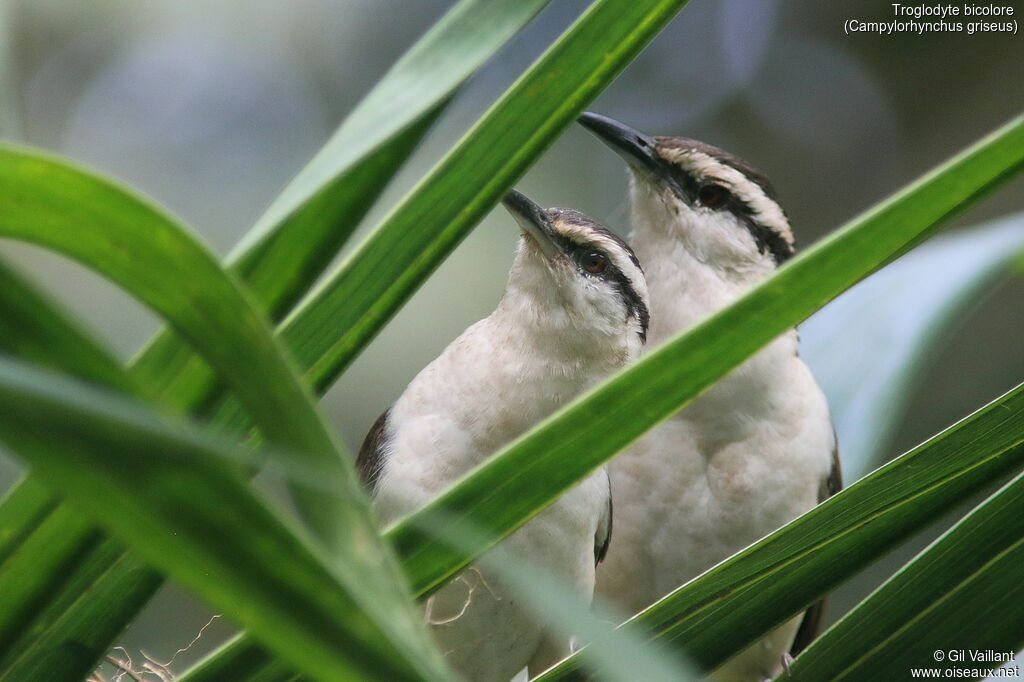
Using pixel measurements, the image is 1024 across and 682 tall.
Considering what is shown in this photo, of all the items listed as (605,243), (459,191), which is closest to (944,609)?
(459,191)

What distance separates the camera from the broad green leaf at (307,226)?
82cm

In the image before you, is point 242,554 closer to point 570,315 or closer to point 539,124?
point 539,124

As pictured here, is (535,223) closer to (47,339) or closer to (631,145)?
(631,145)

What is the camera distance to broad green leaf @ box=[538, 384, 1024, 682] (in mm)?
902

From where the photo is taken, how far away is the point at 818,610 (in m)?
2.49

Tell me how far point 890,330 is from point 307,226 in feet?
4.09

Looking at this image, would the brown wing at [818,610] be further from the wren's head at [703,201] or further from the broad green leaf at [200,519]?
the broad green leaf at [200,519]

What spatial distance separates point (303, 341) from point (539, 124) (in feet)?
0.92

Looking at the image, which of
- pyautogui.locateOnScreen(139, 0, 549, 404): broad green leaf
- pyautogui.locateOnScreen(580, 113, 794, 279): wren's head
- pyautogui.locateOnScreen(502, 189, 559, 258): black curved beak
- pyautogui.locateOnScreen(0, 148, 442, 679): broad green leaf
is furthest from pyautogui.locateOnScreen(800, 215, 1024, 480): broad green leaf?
pyautogui.locateOnScreen(0, 148, 442, 679): broad green leaf

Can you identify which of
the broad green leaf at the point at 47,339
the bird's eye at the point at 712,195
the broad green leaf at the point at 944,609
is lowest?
the broad green leaf at the point at 944,609

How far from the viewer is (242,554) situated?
51 cm

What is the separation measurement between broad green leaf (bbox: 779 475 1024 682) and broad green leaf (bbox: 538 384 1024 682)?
6 centimetres

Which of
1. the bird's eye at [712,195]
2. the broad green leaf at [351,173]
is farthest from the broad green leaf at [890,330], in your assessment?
the broad green leaf at [351,173]

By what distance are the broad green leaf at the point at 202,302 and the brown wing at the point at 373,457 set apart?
1.25m
